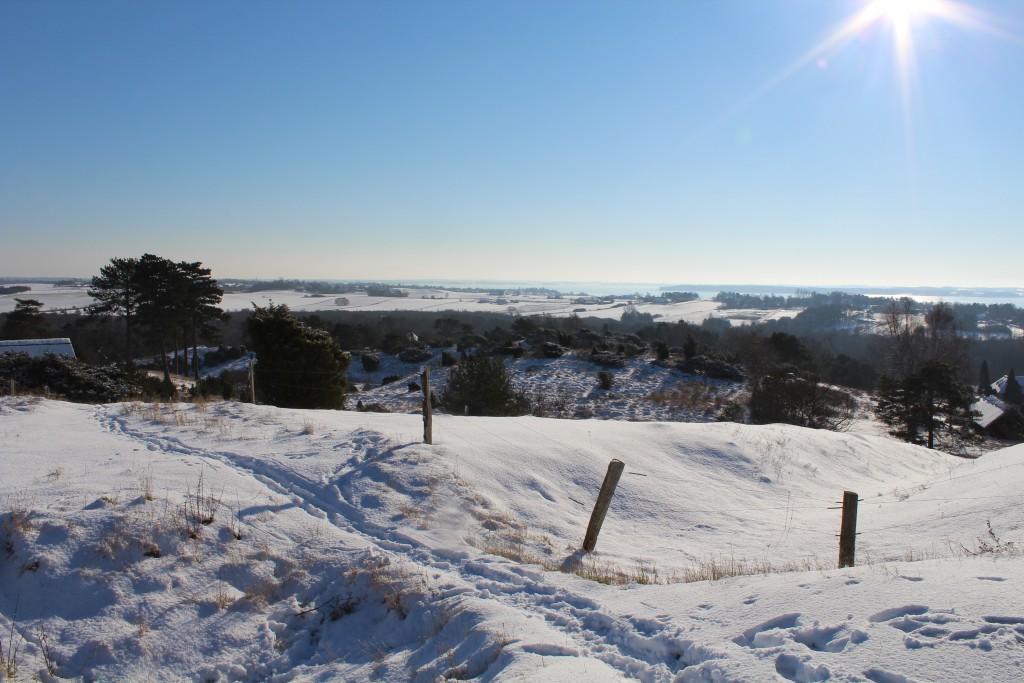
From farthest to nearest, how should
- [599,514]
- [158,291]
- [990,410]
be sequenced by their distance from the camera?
[158,291]
[990,410]
[599,514]

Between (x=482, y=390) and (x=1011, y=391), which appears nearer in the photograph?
(x=482, y=390)

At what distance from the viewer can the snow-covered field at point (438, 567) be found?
4.07 meters

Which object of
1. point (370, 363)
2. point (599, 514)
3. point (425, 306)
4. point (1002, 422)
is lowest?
point (1002, 422)

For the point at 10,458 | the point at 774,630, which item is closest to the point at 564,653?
the point at 774,630

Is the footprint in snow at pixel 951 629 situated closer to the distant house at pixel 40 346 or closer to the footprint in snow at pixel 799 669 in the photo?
the footprint in snow at pixel 799 669

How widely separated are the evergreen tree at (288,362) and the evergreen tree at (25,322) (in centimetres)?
2943

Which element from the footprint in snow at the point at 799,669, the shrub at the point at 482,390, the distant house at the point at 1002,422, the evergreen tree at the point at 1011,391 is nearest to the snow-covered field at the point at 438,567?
the footprint in snow at the point at 799,669

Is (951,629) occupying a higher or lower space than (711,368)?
higher

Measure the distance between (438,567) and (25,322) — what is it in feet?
150

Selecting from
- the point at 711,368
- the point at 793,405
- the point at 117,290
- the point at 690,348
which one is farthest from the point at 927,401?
the point at 117,290

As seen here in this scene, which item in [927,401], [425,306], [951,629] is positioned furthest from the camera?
[425,306]

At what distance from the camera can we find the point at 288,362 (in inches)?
749

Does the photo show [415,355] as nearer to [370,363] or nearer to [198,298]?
[370,363]

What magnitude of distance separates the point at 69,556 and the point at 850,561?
8.62 m
